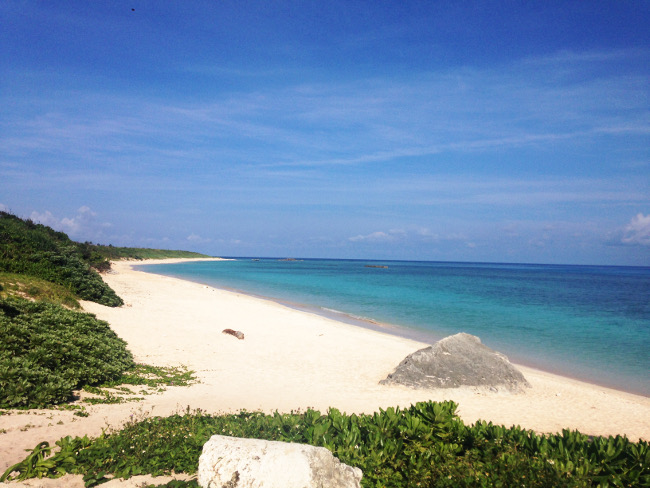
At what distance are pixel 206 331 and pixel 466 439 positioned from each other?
Result: 48.9ft

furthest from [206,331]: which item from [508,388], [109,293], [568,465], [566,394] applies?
[568,465]

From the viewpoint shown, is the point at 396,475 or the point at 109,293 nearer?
the point at 396,475

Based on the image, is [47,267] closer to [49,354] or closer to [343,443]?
→ [49,354]

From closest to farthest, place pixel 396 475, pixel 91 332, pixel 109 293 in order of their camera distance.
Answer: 1. pixel 396 475
2. pixel 91 332
3. pixel 109 293

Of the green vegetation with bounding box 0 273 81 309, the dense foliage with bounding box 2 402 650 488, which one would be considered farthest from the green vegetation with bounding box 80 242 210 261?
the dense foliage with bounding box 2 402 650 488

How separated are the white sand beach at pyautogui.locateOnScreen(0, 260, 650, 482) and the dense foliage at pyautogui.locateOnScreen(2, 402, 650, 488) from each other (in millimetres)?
1113

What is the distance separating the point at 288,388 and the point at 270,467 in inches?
300

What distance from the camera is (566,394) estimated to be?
12797 mm

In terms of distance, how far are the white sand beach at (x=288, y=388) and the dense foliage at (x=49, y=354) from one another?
566mm

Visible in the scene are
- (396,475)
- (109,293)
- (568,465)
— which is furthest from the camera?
(109,293)

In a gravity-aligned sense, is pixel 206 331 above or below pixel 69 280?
below

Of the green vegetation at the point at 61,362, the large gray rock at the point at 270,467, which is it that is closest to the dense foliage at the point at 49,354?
the green vegetation at the point at 61,362

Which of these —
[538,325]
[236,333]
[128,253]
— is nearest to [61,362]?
[236,333]

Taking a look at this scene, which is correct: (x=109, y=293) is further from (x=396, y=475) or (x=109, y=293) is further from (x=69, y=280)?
(x=396, y=475)
